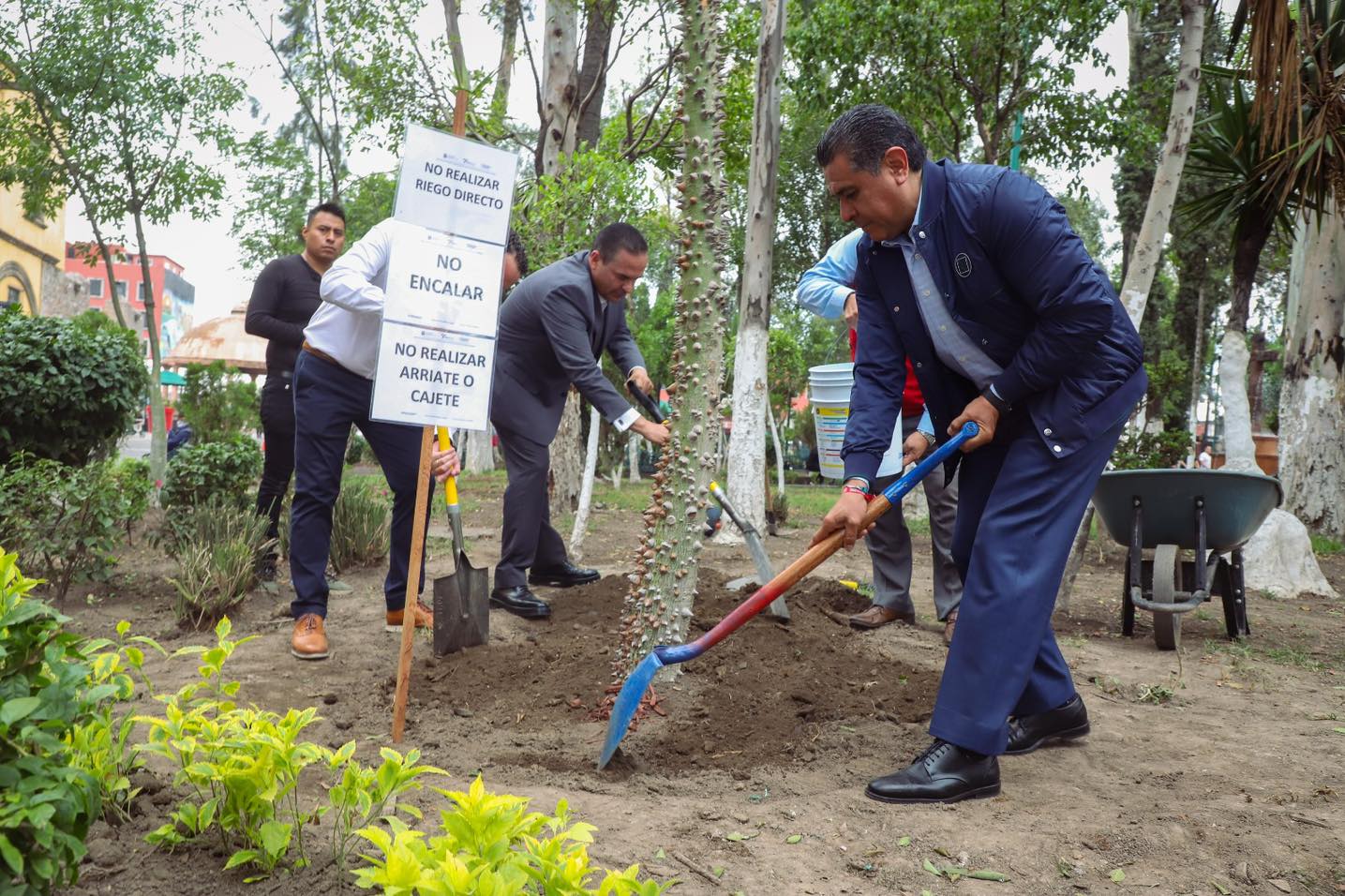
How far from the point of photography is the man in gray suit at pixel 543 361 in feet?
15.9

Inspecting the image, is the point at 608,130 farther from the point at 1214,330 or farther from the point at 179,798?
the point at 1214,330

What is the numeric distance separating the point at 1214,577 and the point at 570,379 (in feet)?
11.8

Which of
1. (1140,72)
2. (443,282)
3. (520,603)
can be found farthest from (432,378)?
(1140,72)

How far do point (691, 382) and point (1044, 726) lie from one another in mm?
1632

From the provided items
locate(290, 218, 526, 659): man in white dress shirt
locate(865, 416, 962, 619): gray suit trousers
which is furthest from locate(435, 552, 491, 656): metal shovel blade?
locate(865, 416, 962, 619): gray suit trousers

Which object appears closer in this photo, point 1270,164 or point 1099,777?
point 1099,777

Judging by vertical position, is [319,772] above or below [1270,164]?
below

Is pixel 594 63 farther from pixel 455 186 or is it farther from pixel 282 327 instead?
pixel 455 186

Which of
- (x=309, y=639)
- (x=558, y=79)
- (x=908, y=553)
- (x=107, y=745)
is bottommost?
(x=309, y=639)

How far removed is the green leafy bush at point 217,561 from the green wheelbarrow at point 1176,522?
427cm

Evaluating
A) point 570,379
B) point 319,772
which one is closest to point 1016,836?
point 319,772

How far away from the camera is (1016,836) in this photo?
248cm

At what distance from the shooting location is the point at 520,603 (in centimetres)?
494

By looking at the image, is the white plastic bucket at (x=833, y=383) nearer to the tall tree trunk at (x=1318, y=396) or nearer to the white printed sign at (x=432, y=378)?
the white printed sign at (x=432, y=378)
